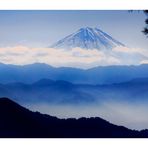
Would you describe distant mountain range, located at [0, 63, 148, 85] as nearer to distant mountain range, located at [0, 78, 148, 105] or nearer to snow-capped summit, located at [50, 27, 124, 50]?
distant mountain range, located at [0, 78, 148, 105]

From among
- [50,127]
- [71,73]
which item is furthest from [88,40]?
[50,127]

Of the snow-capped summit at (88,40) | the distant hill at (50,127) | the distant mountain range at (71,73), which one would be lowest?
the distant hill at (50,127)

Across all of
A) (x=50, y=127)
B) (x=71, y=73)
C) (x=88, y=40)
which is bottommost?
(x=50, y=127)

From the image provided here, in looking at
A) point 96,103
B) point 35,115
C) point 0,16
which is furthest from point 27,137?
point 0,16

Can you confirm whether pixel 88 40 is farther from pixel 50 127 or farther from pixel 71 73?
pixel 50 127

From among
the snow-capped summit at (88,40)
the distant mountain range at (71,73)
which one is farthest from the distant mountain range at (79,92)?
the snow-capped summit at (88,40)

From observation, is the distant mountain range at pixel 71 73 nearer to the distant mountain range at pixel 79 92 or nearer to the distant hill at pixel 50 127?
the distant mountain range at pixel 79 92
